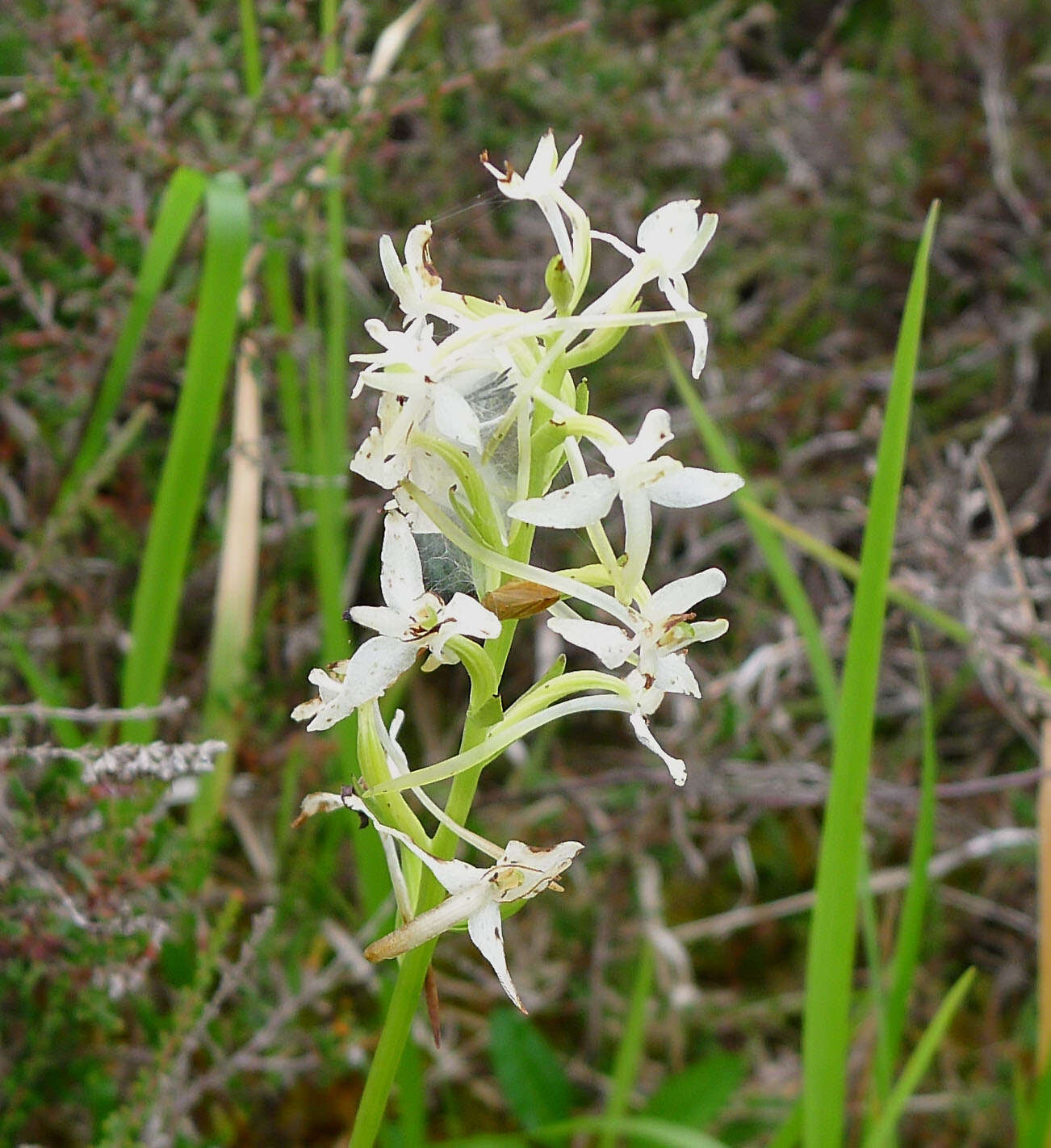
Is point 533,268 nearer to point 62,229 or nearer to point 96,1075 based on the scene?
point 62,229

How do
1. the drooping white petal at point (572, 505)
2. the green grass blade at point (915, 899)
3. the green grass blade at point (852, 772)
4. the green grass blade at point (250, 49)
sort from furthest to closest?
the green grass blade at point (250, 49) → the green grass blade at point (915, 899) → the green grass blade at point (852, 772) → the drooping white petal at point (572, 505)

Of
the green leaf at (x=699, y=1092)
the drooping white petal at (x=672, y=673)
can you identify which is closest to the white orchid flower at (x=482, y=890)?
the drooping white petal at (x=672, y=673)

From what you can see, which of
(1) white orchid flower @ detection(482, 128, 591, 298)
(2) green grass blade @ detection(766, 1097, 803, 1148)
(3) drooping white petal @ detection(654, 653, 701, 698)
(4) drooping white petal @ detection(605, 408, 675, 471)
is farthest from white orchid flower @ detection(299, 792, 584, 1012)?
(2) green grass blade @ detection(766, 1097, 803, 1148)

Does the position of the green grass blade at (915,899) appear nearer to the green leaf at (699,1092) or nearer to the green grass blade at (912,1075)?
the green grass blade at (912,1075)

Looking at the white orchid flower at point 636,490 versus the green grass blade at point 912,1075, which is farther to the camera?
the green grass blade at point 912,1075

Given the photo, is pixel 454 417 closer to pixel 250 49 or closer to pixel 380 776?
pixel 380 776

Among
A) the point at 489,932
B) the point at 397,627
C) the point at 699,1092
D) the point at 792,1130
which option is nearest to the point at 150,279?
the point at 397,627
